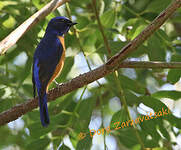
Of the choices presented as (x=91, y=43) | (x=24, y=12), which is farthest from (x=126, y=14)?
(x=24, y=12)

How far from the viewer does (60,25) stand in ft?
13.8

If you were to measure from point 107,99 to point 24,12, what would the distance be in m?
2.38

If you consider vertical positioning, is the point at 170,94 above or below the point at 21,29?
below

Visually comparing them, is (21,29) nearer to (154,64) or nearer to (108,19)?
(154,64)

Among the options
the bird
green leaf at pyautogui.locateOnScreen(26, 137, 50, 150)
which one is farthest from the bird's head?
green leaf at pyautogui.locateOnScreen(26, 137, 50, 150)

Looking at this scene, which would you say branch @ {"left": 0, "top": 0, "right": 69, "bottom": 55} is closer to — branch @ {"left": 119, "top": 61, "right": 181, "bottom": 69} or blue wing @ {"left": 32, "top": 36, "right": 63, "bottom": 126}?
blue wing @ {"left": 32, "top": 36, "right": 63, "bottom": 126}

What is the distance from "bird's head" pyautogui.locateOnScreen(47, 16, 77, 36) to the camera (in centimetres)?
393

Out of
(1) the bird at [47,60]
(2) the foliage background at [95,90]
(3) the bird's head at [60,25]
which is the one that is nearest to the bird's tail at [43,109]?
(1) the bird at [47,60]

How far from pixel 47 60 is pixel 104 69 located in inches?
47.1

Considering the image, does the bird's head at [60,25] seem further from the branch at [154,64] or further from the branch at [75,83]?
the branch at [154,64]

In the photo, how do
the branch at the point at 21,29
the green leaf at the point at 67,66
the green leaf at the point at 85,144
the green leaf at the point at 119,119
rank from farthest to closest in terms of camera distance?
the green leaf at the point at 67,66, the green leaf at the point at 119,119, the green leaf at the point at 85,144, the branch at the point at 21,29

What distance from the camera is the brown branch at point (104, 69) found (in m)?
2.58

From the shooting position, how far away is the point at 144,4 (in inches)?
185

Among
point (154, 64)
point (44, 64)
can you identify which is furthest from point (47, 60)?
point (154, 64)
